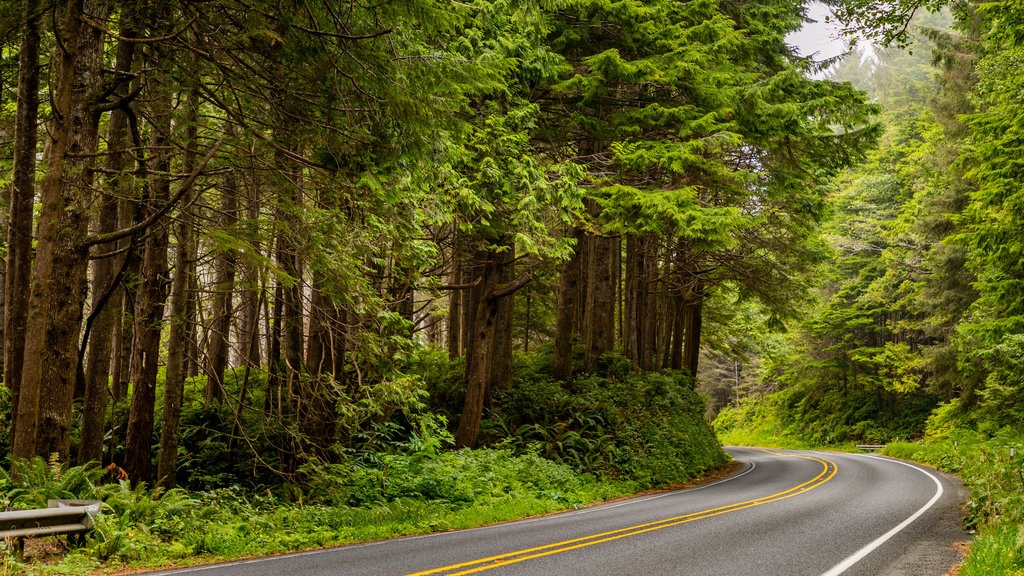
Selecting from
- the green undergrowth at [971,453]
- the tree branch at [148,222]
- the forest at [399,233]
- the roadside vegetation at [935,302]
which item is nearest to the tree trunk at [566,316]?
the forest at [399,233]

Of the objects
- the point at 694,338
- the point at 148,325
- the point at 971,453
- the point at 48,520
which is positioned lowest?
the point at 971,453

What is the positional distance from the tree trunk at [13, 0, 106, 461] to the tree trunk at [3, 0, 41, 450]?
37cm

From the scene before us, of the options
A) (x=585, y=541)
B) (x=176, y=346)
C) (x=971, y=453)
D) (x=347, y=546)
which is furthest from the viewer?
(x=971, y=453)

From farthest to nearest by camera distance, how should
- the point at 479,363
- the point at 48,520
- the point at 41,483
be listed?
1. the point at 479,363
2. the point at 41,483
3. the point at 48,520

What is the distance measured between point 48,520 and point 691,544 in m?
7.50

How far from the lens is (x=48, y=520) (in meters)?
6.70

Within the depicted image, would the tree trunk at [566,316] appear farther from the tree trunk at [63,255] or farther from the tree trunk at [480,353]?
the tree trunk at [63,255]

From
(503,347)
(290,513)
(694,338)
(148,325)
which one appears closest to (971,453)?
(694,338)

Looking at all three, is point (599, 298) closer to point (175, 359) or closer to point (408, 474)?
point (408, 474)

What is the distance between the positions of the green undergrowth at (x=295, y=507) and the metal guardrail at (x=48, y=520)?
0.20m

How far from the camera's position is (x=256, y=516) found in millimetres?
9359

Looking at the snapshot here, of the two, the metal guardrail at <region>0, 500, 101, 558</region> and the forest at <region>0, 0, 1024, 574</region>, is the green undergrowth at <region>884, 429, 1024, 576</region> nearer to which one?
the forest at <region>0, 0, 1024, 574</region>

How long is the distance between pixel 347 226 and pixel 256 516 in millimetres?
4386

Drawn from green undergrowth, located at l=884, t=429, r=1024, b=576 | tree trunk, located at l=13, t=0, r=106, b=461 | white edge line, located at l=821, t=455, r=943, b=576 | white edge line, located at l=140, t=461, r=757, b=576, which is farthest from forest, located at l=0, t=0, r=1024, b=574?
white edge line, located at l=821, t=455, r=943, b=576
